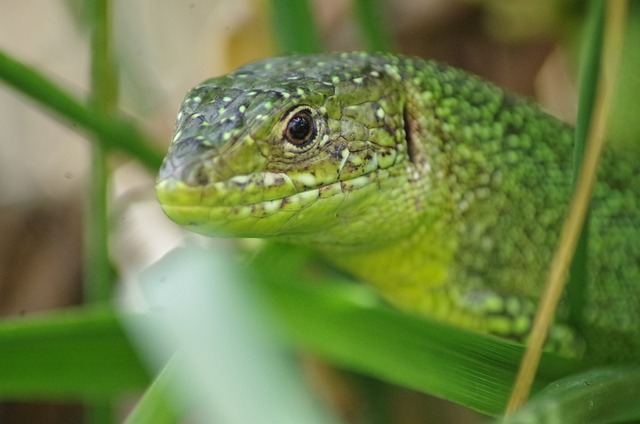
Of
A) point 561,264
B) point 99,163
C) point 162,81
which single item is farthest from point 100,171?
point 162,81

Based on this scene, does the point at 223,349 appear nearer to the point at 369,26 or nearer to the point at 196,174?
the point at 196,174

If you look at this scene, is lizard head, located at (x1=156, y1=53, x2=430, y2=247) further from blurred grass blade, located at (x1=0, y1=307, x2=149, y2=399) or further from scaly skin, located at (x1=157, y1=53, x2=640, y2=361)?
blurred grass blade, located at (x1=0, y1=307, x2=149, y2=399)

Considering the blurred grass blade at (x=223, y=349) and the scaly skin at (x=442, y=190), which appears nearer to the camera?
the blurred grass blade at (x=223, y=349)

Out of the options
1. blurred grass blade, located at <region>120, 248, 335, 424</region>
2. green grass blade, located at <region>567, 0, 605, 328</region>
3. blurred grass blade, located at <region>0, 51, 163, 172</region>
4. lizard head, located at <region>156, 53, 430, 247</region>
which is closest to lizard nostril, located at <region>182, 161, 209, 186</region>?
lizard head, located at <region>156, 53, 430, 247</region>

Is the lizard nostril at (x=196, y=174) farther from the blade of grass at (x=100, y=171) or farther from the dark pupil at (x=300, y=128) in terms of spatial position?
the blade of grass at (x=100, y=171)

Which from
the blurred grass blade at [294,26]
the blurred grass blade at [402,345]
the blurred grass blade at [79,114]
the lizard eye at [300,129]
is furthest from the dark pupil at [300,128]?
→ the blurred grass blade at [79,114]

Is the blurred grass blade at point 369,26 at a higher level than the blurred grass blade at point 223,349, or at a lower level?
higher
